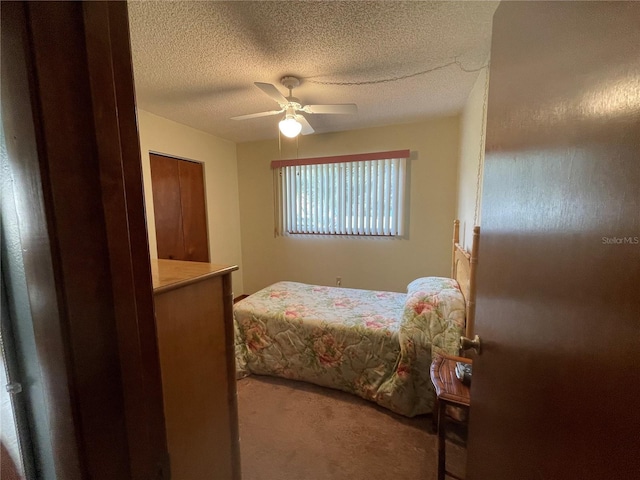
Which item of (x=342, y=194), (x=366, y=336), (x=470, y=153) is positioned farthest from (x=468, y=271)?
(x=342, y=194)

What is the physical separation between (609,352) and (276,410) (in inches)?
78.7

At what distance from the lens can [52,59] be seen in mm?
332

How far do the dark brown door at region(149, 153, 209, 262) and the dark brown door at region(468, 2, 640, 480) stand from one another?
327cm

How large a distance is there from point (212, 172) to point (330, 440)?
3.40 meters

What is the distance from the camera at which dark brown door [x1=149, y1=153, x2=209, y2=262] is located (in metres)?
3.03

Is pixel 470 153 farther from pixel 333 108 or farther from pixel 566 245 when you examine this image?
pixel 566 245

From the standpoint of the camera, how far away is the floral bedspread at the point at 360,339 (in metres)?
1.74

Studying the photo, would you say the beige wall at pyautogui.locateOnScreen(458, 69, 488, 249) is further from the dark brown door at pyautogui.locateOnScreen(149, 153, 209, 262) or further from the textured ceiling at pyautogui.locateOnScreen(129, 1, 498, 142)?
the dark brown door at pyautogui.locateOnScreen(149, 153, 209, 262)

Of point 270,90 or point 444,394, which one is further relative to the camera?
point 270,90

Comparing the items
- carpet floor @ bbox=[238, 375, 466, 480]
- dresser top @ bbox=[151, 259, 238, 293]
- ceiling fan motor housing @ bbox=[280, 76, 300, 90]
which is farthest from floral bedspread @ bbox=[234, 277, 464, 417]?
ceiling fan motor housing @ bbox=[280, 76, 300, 90]

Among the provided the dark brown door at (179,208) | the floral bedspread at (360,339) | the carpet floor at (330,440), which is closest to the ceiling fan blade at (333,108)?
the floral bedspread at (360,339)

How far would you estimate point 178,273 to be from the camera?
0.90 metres

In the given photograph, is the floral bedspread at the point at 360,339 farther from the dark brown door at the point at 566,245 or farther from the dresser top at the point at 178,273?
the dresser top at the point at 178,273

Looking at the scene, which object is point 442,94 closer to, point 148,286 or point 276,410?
point 148,286
